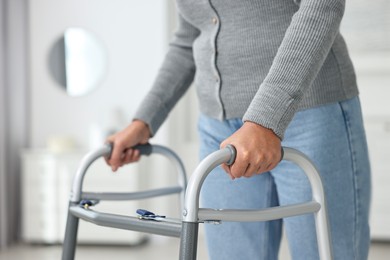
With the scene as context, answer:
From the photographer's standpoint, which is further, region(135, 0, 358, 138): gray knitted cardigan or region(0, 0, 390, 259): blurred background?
region(0, 0, 390, 259): blurred background

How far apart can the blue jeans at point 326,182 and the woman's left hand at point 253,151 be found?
0.24m

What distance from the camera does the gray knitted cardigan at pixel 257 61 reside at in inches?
47.6

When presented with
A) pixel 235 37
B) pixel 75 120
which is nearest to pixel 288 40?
pixel 235 37

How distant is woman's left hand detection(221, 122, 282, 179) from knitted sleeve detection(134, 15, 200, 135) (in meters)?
0.55

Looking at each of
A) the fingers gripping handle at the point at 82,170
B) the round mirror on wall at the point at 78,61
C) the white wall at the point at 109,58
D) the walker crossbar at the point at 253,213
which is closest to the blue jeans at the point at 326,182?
the walker crossbar at the point at 253,213

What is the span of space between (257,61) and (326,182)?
29cm

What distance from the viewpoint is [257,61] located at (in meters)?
1.42

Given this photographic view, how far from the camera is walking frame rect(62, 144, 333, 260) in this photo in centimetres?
108

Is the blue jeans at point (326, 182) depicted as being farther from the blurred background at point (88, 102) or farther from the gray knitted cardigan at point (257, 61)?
the blurred background at point (88, 102)

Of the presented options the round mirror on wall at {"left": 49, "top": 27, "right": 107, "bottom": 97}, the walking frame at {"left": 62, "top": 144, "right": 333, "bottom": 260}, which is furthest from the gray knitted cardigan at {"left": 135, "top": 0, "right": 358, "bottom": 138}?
the round mirror on wall at {"left": 49, "top": 27, "right": 107, "bottom": 97}

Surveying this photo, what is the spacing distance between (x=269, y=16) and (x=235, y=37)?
90 millimetres

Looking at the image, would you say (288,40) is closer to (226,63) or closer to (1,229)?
(226,63)

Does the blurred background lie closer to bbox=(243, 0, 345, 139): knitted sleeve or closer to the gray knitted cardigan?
the gray knitted cardigan

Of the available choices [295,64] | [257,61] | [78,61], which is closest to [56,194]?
[78,61]
